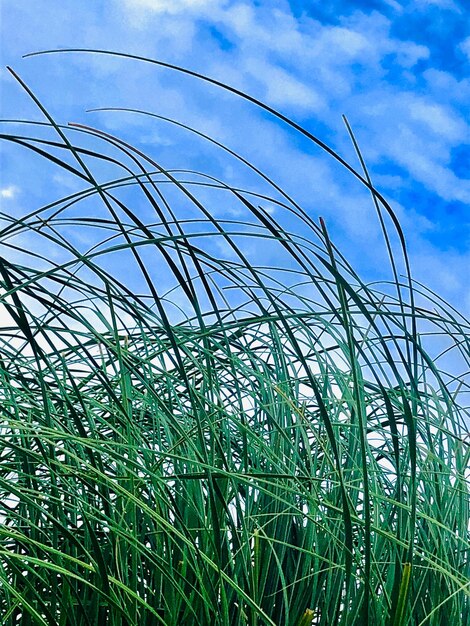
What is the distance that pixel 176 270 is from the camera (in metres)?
0.59

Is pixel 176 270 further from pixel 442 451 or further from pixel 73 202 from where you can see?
pixel 442 451

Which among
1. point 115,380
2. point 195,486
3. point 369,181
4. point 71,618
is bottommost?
point 71,618

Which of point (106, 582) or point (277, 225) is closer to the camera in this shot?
point (106, 582)

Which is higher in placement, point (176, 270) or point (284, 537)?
point (176, 270)

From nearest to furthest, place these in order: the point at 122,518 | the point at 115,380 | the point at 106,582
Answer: the point at 106,582 < the point at 122,518 < the point at 115,380

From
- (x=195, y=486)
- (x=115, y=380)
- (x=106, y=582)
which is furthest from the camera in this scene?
(x=115, y=380)

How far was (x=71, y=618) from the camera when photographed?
2.03 ft

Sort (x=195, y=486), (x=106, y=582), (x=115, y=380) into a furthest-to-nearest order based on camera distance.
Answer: (x=115, y=380), (x=195, y=486), (x=106, y=582)

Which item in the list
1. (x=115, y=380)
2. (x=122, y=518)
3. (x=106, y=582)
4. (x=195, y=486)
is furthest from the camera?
(x=115, y=380)

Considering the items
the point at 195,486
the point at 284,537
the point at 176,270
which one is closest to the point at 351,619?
the point at 284,537

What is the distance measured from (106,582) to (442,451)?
61 cm

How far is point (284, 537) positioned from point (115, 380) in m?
0.31

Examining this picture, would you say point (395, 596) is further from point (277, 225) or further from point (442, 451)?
point (442, 451)

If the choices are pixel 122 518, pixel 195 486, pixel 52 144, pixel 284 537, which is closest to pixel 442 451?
pixel 284 537
